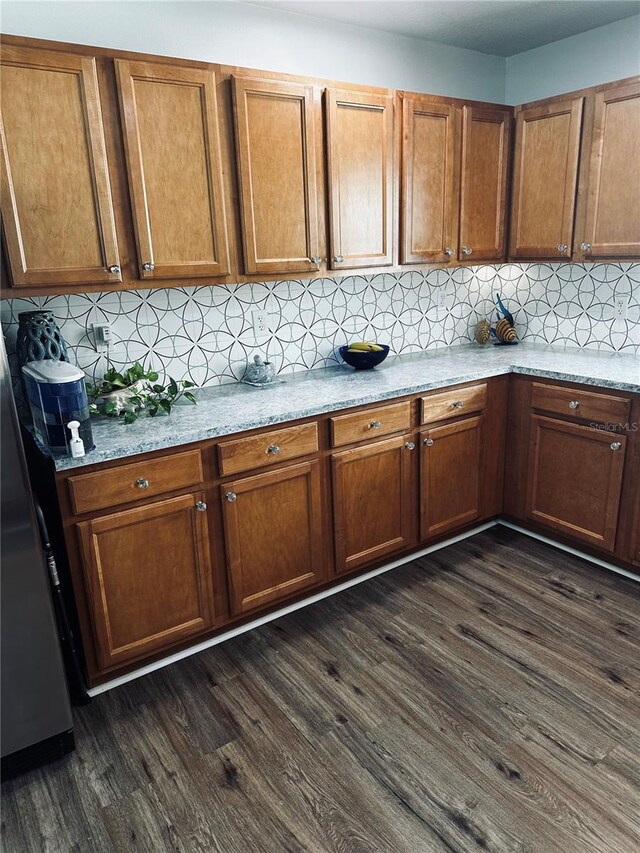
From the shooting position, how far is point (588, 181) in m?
2.93

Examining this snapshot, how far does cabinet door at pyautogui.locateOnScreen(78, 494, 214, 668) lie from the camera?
2.07m

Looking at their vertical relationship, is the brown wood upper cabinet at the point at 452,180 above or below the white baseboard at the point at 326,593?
above

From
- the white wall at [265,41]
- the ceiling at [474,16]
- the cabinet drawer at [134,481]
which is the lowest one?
the cabinet drawer at [134,481]

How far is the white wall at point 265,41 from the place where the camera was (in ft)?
7.23

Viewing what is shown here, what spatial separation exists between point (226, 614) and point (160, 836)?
2.84ft

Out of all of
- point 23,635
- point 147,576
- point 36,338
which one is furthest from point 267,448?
point 23,635

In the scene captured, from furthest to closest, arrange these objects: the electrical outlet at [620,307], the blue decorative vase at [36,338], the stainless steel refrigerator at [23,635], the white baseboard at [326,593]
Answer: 1. the electrical outlet at [620,307]
2. the white baseboard at [326,593]
3. the blue decorative vase at [36,338]
4. the stainless steel refrigerator at [23,635]

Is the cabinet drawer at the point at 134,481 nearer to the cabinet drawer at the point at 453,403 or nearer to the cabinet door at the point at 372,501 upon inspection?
the cabinet door at the point at 372,501

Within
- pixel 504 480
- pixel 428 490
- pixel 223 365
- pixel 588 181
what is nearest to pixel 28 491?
pixel 223 365

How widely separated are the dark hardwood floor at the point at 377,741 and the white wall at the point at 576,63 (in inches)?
100

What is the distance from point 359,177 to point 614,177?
122cm

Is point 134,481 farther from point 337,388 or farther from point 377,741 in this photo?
point 377,741

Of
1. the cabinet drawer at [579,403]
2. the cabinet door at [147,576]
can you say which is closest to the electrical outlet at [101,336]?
the cabinet door at [147,576]

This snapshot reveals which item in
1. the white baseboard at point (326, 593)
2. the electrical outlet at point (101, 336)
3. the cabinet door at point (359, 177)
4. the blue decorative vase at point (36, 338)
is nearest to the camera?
the blue decorative vase at point (36, 338)
